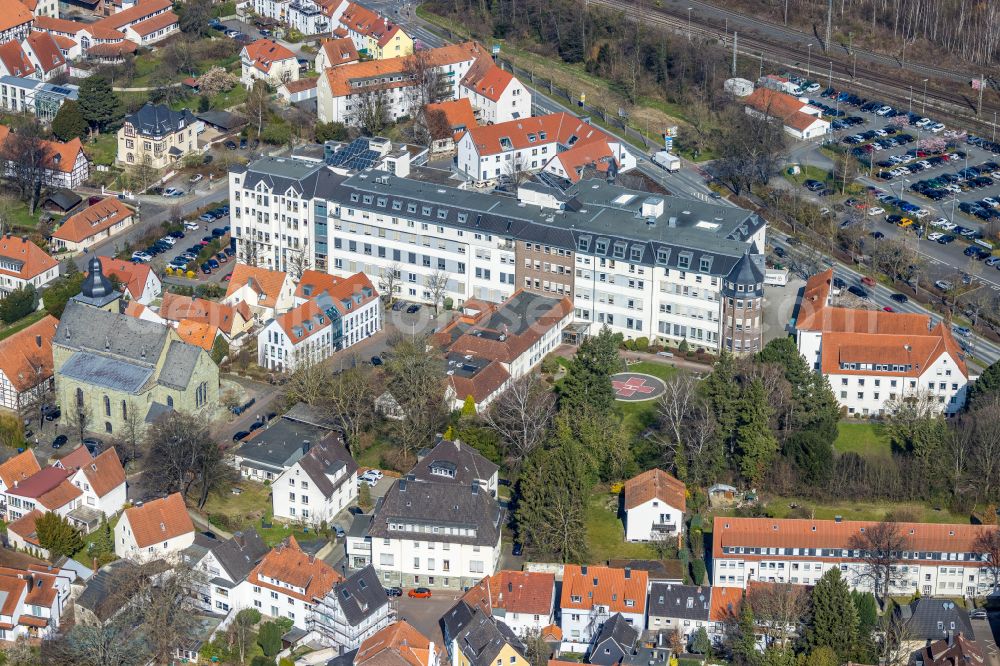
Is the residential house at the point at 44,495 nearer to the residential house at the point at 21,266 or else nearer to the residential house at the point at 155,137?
the residential house at the point at 21,266

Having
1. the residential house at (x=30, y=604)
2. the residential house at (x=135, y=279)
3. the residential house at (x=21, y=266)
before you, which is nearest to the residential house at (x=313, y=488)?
the residential house at (x=30, y=604)

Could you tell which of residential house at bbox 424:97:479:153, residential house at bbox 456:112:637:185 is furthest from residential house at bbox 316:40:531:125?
residential house at bbox 456:112:637:185

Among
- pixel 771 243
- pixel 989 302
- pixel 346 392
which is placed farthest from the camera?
pixel 771 243

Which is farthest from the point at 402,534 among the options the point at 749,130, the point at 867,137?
the point at 867,137

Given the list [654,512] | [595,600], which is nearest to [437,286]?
[654,512]

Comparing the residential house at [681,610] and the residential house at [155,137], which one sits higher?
the residential house at [155,137]

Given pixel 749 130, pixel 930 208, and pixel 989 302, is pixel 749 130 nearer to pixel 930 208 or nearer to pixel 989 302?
pixel 930 208
